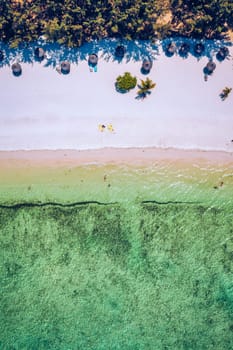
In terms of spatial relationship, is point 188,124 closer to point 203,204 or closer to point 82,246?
point 203,204

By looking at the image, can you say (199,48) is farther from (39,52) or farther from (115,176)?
(39,52)

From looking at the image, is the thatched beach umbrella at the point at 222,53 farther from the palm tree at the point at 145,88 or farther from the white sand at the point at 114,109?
the palm tree at the point at 145,88

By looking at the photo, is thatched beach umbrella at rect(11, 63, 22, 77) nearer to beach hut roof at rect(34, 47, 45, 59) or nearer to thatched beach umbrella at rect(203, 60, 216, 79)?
beach hut roof at rect(34, 47, 45, 59)

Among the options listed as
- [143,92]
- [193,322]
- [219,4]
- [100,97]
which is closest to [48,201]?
[100,97]

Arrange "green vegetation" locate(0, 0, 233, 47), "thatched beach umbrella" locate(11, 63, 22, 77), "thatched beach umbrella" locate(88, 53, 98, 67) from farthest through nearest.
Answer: "thatched beach umbrella" locate(88, 53, 98, 67)
"thatched beach umbrella" locate(11, 63, 22, 77)
"green vegetation" locate(0, 0, 233, 47)

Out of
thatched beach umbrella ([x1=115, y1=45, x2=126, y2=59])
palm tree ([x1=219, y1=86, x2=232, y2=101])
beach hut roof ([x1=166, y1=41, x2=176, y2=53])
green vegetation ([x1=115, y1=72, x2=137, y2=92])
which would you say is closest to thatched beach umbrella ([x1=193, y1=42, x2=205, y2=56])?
beach hut roof ([x1=166, y1=41, x2=176, y2=53])

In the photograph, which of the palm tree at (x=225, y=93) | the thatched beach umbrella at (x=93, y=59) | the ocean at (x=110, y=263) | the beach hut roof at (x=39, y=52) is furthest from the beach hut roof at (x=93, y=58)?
the palm tree at (x=225, y=93)
